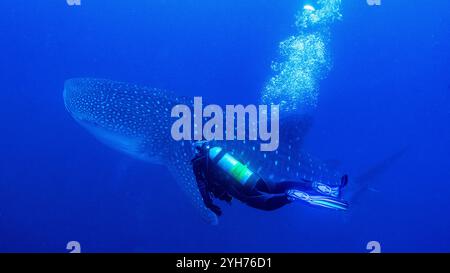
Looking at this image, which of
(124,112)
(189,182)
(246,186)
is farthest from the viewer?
(124,112)

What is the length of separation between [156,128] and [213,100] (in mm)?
6877

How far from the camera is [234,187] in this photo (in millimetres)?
4047

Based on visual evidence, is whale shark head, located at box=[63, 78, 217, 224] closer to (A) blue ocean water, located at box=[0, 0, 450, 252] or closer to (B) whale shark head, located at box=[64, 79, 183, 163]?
(B) whale shark head, located at box=[64, 79, 183, 163]

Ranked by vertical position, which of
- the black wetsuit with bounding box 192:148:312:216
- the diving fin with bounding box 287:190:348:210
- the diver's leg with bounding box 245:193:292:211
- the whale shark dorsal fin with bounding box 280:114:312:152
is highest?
the whale shark dorsal fin with bounding box 280:114:312:152

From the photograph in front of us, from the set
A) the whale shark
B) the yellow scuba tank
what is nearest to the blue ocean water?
the whale shark

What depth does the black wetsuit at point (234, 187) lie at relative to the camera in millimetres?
4031

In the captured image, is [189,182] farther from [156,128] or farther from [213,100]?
[213,100]

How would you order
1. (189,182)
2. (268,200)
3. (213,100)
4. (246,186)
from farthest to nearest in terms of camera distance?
(213,100), (189,182), (268,200), (246,186)

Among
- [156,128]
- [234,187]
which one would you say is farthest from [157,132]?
[234,187]

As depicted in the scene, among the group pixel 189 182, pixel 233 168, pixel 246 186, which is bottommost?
pixel 246 186

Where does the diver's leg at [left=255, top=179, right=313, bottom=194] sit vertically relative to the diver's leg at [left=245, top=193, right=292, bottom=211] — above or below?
above

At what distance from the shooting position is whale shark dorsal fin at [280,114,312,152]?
668 centimetres

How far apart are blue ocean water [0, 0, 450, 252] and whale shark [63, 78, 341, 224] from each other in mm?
2469

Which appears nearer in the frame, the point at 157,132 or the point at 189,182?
the point at 189,182
